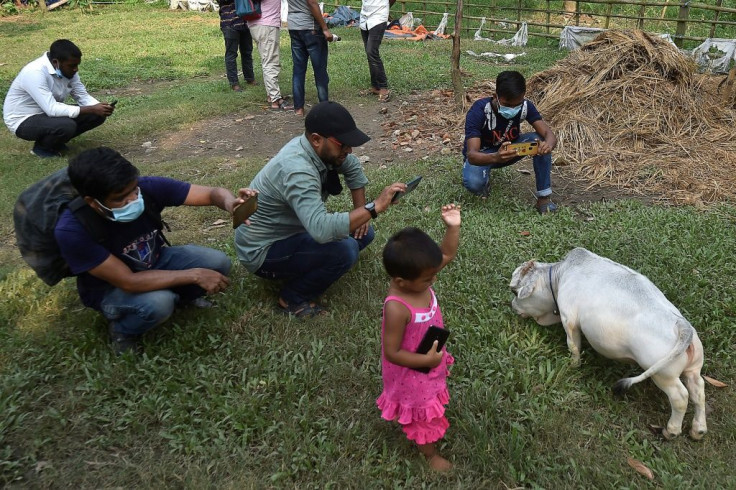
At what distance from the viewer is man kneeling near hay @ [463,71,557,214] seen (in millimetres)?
4682

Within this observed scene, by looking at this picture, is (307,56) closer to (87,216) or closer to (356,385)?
(87,216)

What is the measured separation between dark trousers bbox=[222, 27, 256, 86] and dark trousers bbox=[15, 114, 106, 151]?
3.24 metres

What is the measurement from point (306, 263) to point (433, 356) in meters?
1.49

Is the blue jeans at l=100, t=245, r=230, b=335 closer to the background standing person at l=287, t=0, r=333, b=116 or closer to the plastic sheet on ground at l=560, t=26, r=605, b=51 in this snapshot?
the background standing person at l=287, t=0, r=333, b=116

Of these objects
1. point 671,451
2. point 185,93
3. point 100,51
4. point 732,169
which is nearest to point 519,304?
point 671,451

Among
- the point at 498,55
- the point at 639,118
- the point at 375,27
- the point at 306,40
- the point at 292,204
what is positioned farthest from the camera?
the point at 498,55

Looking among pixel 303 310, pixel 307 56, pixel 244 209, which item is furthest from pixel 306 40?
pixel 244 209

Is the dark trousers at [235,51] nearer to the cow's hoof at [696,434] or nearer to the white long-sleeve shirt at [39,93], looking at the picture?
the white long-sleeve shirt at [39,93]

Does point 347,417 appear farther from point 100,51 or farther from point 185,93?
point 100,51

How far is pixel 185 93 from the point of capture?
31.4ft

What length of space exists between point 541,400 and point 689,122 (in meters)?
5.22

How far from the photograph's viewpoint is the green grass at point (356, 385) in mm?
2553

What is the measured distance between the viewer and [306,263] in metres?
3.53

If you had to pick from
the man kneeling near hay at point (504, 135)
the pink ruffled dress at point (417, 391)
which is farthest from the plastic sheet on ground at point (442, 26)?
the pink ruffled dress at point (417, 391)
